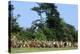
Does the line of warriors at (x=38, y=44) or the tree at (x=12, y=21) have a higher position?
the tree at (x=12, y=21)

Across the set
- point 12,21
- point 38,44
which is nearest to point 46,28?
point 38,44

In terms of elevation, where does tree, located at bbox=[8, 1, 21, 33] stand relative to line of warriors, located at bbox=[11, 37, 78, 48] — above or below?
above

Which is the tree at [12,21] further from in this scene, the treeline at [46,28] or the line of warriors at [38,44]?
the line of warriors at [38,44]

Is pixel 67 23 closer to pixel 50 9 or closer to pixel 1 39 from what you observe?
pixel 50 9

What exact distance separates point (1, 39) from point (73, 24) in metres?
1.01

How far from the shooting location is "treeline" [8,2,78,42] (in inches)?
89.7

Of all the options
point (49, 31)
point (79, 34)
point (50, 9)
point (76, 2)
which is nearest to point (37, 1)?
point (50, 9)

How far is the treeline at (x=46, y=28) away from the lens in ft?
7.47

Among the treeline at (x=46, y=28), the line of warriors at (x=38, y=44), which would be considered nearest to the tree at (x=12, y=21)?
the treeline at (x=46, y=28)

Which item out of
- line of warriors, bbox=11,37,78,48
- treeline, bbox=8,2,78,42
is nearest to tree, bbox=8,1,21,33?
treeline, bbox=8,2,78,42

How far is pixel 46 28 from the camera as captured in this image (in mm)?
2402

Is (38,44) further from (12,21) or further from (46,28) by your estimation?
(12,21)

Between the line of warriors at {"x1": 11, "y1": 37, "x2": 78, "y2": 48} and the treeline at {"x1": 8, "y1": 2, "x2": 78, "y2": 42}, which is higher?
the treeline at {"x1": 8, "y1": 2, "x2": 78, "y2": 42}

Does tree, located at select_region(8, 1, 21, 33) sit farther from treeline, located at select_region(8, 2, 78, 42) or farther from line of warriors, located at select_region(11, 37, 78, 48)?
line of warriors, located at select_region(11, 37, 78, 48)
